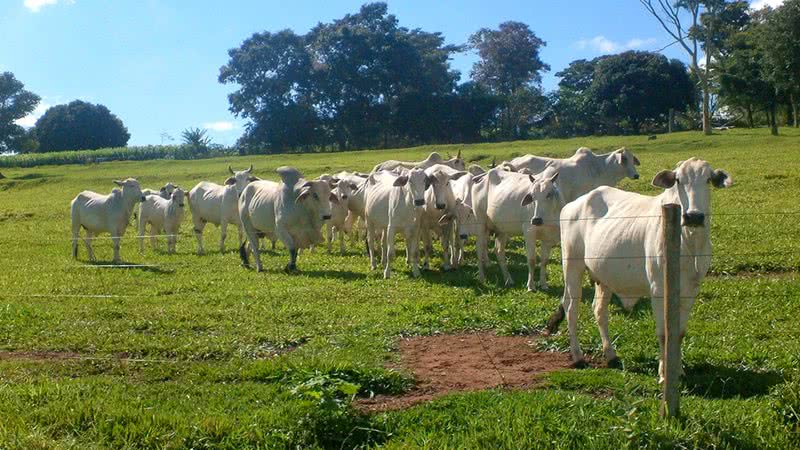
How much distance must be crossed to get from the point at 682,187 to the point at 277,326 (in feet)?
17.7

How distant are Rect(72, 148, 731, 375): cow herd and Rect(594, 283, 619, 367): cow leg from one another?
12mm

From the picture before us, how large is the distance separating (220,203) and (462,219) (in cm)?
849

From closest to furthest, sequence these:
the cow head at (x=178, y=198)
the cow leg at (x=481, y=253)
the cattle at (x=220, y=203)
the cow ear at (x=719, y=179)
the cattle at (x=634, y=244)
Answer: the cattle at (x=634, y=244), the cow ear at (x=719, y=179), the cow leg at (x=481, y=253), the cattle at (x=220, y=203), the cow head at (x=178, y=198)

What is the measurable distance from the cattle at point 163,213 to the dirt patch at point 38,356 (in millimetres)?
12685

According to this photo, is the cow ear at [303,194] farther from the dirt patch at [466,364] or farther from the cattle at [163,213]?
the dirt patch at [466,364]

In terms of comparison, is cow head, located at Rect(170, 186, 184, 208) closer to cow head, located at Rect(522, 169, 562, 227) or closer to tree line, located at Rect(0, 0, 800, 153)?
cow head, located at Rect(522, 169, 562, 227)

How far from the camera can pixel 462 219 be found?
16953 mm

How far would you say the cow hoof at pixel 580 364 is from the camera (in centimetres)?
894

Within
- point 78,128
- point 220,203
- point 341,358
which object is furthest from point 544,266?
point 78,128

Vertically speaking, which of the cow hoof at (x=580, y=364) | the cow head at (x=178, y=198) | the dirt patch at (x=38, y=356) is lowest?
the cow hoof at (x=580, y=364)

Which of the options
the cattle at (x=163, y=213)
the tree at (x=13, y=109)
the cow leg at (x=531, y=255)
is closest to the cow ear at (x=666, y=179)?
the cow leg at (x=531, y=255)

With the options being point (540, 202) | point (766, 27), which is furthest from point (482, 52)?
point (540, 202)

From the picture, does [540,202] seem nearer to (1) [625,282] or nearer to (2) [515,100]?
(1) [625,282]

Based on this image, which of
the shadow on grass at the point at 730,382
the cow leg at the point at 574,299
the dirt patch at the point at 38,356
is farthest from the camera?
the dirt patch at the point at 38,356
